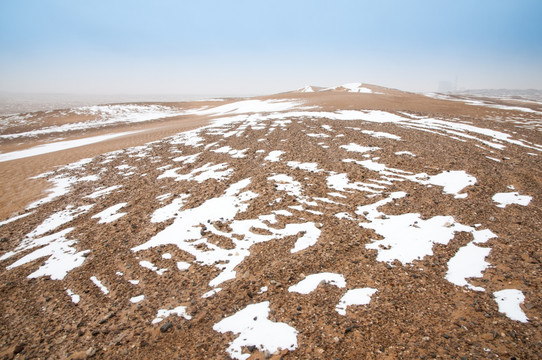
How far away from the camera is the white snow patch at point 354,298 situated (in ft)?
13.7

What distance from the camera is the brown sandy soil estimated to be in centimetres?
371

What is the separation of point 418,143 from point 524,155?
443cm

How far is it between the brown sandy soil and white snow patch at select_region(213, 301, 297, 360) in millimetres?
75

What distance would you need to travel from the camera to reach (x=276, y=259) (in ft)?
18.1

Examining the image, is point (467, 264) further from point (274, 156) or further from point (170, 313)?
point (274, 156)

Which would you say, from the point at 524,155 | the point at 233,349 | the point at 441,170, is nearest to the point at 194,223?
the point at 233,349

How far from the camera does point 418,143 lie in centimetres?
1326

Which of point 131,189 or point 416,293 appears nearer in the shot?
point 416,293

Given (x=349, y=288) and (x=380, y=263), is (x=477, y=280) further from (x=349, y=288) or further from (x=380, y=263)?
(x=349, y=288)

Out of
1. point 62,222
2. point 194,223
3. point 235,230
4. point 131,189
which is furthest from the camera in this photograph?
point 131,189

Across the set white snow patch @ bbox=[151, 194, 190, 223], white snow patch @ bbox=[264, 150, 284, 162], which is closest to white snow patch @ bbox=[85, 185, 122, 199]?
white snow patch @ bbox=[151, 194, 190, 223]

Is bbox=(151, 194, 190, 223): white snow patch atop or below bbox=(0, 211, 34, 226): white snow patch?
atop

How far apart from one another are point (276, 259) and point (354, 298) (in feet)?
5.85

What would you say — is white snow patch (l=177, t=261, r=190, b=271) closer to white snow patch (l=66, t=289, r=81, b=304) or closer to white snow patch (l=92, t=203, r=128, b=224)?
white snow patch (l=66, t=289, r=81, b=304)
